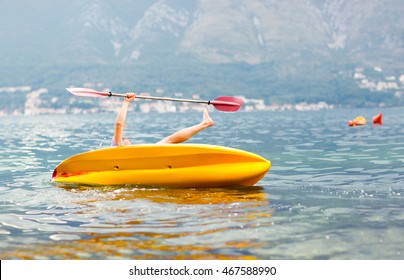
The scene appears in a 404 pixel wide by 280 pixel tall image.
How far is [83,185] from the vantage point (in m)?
14.5

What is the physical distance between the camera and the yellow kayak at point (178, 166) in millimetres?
13391

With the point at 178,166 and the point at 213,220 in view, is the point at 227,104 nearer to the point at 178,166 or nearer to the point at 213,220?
the point at 178,166

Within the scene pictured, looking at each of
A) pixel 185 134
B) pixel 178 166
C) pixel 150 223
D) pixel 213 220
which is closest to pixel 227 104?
pixel 185 134

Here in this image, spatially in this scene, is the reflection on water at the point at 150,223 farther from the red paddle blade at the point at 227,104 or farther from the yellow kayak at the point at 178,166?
the red paddle blade at the point at 227,104

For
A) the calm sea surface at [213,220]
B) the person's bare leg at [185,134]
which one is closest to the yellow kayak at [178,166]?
the calm sea surface at [213,220]

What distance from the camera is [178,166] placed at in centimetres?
1359

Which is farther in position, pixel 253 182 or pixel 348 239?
pixel 253 182

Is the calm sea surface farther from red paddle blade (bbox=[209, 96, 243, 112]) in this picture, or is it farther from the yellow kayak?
red paddle blade (bbox=[209, 96, 243, 112])
